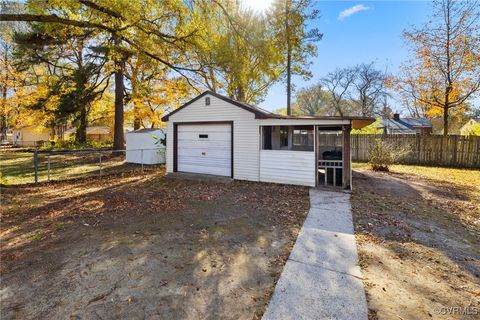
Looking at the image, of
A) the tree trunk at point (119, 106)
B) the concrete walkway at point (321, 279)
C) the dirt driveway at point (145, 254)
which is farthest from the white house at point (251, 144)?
the tree trunk at point (119, 106)

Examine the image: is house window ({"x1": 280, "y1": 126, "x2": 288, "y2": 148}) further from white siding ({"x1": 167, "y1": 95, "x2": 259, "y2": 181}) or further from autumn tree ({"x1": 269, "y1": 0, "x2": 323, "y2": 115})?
autumn tree ({"x1": 269, "y1": 0, "x2": 323, "y2": 115})

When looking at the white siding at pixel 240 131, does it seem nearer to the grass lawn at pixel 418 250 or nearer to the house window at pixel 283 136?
the house window at pixel 283 136

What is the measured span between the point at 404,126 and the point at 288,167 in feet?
83.2

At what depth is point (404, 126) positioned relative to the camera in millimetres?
27547

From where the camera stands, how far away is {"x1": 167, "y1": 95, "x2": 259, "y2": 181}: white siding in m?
9.09

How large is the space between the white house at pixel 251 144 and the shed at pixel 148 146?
3735mm

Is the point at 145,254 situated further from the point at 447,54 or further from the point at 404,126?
the point at 404,126

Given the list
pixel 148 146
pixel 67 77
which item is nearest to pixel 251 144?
pixel 148 146

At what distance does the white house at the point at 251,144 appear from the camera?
26.8 feet

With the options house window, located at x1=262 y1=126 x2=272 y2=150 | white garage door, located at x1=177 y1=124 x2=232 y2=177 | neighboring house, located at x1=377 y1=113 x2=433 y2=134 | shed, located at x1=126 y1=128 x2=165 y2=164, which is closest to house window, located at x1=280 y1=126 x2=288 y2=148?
house window, located at x1=262 y1=126 x2=272 y2=150

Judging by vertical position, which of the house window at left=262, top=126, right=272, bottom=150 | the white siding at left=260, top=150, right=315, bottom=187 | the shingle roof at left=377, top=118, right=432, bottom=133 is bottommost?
the white siding at left=260, top=150, right=315, bottom=187

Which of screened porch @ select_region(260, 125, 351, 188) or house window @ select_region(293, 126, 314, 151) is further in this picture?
house window @ select_region(293, 126, 314, 151)

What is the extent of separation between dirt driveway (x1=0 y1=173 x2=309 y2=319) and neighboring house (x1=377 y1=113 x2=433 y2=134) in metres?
24.6

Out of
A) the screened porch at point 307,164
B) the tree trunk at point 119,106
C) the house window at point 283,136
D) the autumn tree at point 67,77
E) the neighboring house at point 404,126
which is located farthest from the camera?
the neighboring house at point 404,126
